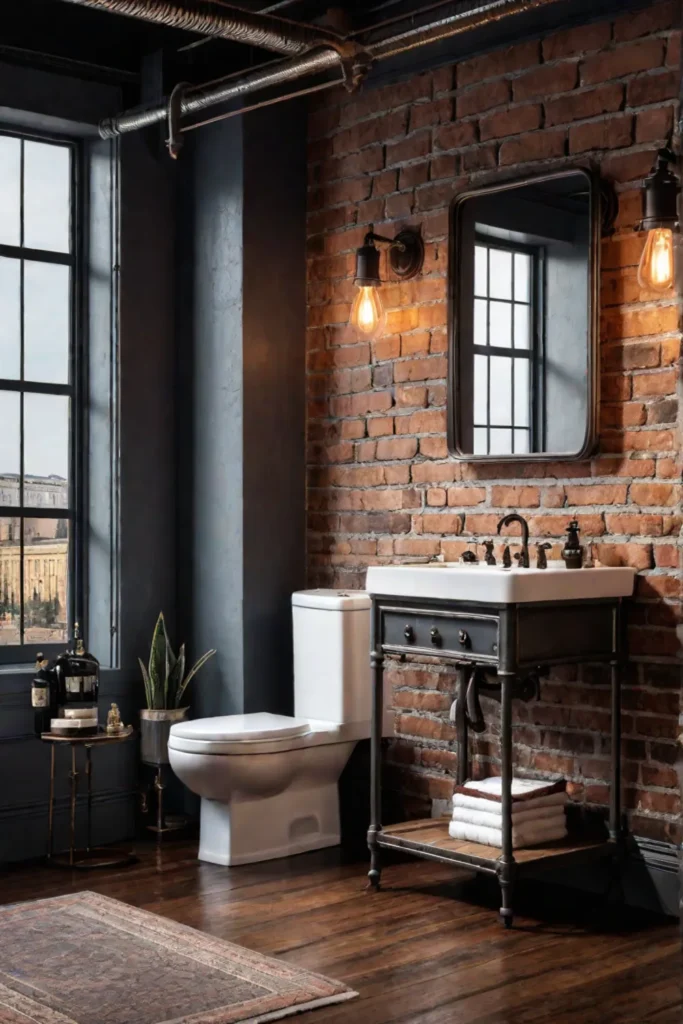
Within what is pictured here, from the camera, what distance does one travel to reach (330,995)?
3051 mm

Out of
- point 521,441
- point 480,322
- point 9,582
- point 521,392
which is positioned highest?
point 480,322

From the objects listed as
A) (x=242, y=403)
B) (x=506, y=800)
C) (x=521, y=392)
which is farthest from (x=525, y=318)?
(x=506, y=800)

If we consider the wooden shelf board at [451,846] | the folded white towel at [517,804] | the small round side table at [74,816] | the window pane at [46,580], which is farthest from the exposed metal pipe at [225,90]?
the wooden shelf board at [451,846]

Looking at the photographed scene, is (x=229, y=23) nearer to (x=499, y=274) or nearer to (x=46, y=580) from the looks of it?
(x=499, y=274)

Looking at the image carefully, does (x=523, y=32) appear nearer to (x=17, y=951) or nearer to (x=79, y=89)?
(x=79, y=89)

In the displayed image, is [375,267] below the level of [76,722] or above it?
above

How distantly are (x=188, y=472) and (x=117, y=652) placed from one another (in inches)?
29.0

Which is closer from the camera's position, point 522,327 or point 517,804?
point 517,804

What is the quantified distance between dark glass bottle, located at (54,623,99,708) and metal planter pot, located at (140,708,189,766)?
0.91 ft

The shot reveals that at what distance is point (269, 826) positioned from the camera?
437 cm

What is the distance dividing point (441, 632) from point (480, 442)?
80cm

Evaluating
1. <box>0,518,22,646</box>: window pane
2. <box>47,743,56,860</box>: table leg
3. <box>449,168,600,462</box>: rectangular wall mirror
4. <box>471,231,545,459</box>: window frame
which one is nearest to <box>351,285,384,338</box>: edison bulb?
<box>449,168,600,462</box>: rectangular wall mirror

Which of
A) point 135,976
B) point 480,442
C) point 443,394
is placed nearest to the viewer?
point 135,976

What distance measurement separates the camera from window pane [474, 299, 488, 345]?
4.29m
